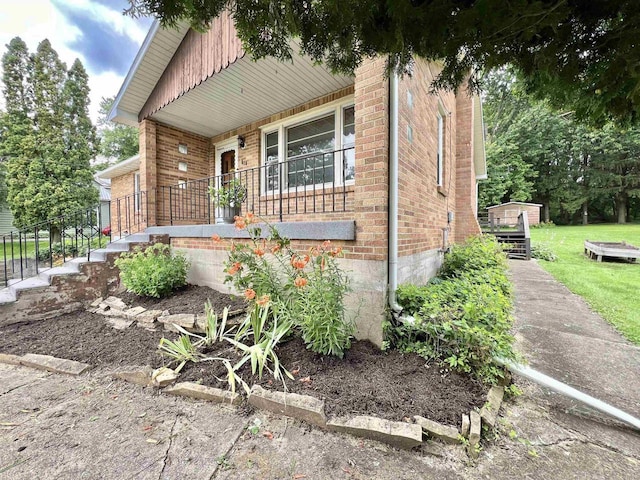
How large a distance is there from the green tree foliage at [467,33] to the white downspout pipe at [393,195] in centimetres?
121

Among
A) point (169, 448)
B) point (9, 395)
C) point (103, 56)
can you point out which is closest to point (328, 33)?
point (169, 448)

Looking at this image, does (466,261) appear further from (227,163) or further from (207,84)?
(227,163)

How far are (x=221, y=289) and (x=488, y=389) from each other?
398cm

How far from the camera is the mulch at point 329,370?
7.15ft

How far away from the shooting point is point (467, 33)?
1560 mm

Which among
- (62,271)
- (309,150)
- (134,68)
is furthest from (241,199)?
(62,271)

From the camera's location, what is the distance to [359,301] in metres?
3.20

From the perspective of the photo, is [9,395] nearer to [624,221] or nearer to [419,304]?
[419,304]

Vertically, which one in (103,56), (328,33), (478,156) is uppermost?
(103,56)

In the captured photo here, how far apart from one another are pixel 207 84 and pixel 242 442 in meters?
5.55

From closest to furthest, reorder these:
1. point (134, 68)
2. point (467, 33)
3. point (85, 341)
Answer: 1. point (467, 33)
2. point (85, 341)
3. point (134, 68)

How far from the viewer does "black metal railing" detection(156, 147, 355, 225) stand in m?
5.62

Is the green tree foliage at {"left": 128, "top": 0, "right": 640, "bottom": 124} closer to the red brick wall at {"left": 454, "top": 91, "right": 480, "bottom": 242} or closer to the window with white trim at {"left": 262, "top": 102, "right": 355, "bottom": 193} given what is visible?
the window with white trim at {"left": 262, "top": 102, "right": 355, "bottom": 193}

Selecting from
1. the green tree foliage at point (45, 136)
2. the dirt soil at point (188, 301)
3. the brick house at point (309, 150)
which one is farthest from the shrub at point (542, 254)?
the green tree foliage at point (45, 136)
